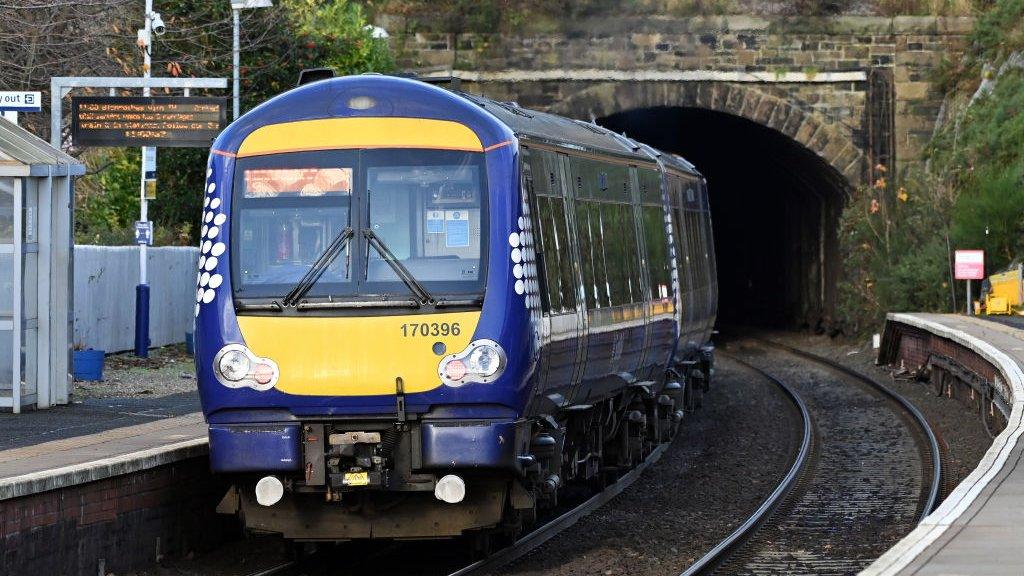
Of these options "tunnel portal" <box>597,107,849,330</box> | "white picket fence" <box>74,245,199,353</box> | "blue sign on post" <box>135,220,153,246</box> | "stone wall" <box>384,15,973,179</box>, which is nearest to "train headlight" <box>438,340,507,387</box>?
"white picket fence" <box>74,245,199,353</box>

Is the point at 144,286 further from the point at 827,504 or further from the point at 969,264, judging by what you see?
the point at 969,264

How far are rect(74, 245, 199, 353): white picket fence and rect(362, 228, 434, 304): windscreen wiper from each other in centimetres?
1294

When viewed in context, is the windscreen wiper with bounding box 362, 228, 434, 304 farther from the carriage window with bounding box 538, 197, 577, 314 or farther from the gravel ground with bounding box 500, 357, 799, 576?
the gravel ground with bounding box 500, 357, 799, 576

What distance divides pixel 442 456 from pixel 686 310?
739cm

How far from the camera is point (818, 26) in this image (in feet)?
105

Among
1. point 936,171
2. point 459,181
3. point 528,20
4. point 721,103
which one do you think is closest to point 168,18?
point 528,20

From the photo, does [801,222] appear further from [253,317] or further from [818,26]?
[253,317]

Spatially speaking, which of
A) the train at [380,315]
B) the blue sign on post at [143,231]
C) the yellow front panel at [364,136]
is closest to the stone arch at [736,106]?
the blue sign on post at [143,231]

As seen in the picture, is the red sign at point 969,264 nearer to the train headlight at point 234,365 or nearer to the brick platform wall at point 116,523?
the brick platform wall at point 116,523

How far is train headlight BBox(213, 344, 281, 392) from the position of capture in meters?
9.83

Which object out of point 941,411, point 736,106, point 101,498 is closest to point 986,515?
point 101,498

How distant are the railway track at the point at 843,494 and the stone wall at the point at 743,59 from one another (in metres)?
9.61

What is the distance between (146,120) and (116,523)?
10161 millimetres

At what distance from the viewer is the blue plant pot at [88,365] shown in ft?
62.5
